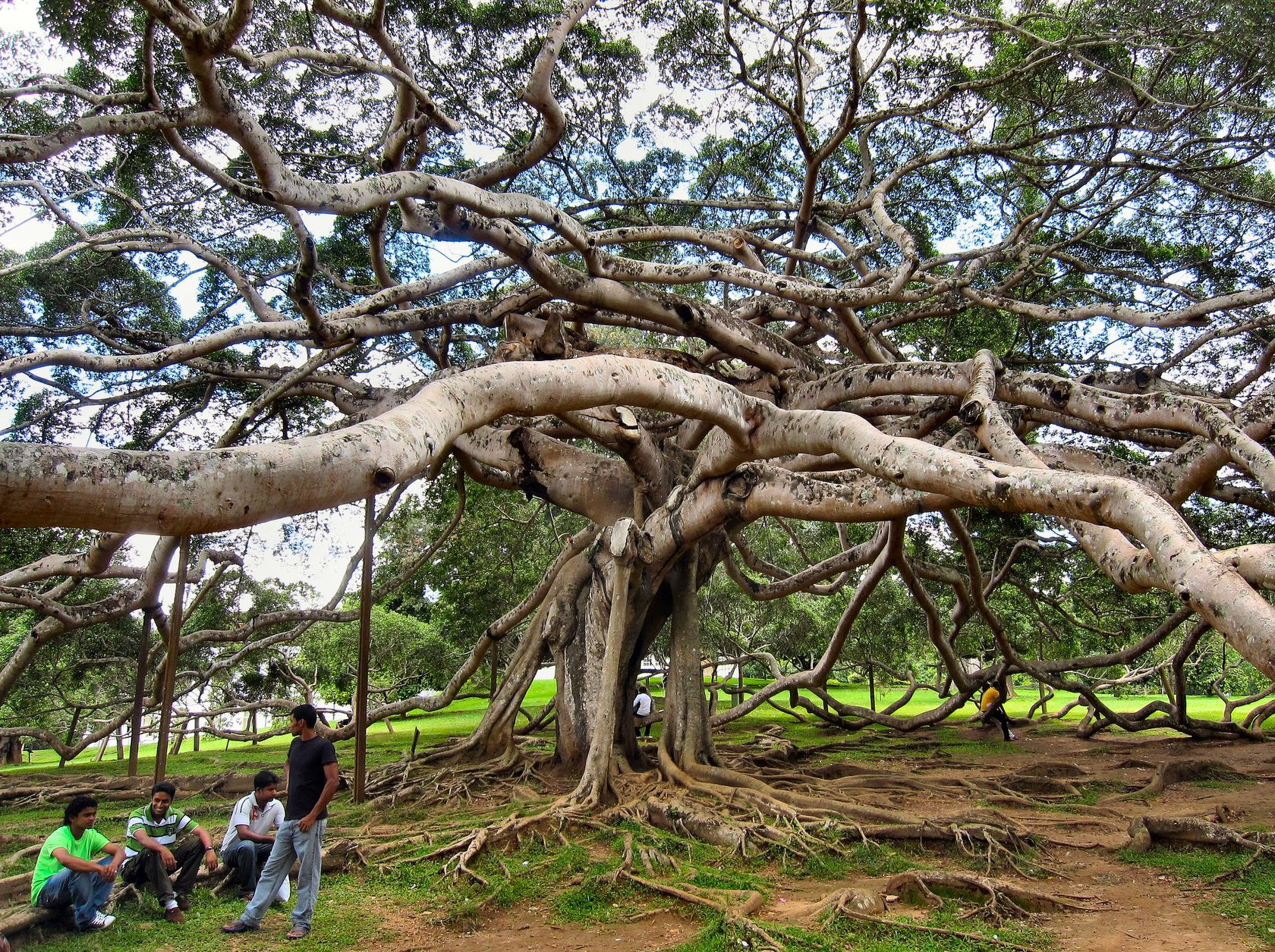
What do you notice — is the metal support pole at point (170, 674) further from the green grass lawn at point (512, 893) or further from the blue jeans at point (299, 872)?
the blue jeans at point (299, 872)

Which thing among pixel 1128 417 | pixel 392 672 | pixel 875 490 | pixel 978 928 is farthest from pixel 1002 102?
pixel 392 672

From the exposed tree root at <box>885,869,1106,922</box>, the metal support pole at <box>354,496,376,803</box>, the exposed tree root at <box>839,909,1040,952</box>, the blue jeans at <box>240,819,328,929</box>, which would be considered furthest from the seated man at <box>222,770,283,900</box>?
the exposed tree root at <box>885,869,1106,922</box>

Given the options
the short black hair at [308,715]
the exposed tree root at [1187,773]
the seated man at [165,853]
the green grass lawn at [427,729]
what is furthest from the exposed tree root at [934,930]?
the green grass lawn at [427,729]

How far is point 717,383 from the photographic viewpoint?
228 inches

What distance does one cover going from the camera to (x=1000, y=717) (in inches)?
517

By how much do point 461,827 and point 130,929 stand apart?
7.97 feet

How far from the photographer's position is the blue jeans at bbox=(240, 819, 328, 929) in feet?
16.1

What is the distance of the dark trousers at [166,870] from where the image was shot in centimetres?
529

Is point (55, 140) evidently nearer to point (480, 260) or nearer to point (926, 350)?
point (480, 260)

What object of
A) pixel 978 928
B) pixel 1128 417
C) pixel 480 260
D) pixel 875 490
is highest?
pixel 480 260

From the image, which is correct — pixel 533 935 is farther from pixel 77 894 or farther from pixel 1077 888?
pixel 1077 888

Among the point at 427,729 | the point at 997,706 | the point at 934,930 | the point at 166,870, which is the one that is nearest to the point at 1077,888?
the point at 934,930

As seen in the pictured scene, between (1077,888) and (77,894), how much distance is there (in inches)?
236

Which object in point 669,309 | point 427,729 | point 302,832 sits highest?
point 669,309
